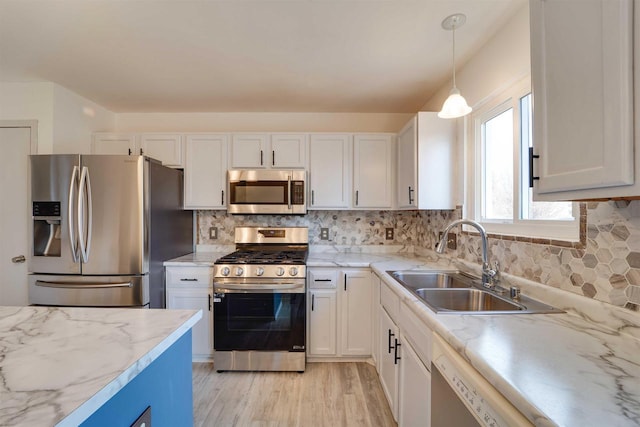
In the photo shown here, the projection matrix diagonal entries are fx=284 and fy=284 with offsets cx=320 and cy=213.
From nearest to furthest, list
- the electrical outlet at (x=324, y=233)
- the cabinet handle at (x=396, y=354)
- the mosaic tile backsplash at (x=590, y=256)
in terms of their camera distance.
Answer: the mosaic tile backsplash at (x=590, y=256), the cabinet handle at (x=396, y=354), the electrical outlet at (x=324, y=233)

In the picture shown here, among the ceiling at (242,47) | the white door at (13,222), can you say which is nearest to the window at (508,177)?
the ceiling at (242,47)

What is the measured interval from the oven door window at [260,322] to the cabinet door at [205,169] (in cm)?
97

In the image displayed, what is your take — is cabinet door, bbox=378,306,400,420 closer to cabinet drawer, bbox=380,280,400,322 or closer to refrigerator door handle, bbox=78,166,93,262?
cabinet drawer, bbox=380,280,400,322

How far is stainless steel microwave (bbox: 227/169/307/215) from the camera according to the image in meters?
2.66

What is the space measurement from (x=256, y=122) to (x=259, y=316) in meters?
1.98

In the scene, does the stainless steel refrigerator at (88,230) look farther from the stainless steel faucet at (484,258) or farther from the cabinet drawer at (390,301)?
the stainless steel faucet at (484,258)

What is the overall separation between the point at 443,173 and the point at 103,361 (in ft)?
7.21

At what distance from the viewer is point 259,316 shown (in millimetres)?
2287

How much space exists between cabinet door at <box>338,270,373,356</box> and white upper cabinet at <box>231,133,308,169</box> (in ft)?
3.84

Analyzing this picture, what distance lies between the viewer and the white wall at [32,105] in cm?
238

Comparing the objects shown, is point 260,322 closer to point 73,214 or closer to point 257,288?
point 257,288

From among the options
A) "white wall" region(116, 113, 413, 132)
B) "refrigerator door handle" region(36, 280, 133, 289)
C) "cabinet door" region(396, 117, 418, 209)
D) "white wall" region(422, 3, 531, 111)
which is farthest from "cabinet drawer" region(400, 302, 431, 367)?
"white wall" region(116, 113, 413, 132)

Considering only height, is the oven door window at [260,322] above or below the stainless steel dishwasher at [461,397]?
below

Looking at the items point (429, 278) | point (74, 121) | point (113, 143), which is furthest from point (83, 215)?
point (429, 278)
